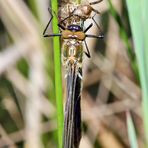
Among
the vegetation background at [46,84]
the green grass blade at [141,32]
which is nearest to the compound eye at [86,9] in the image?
the green grass blade at [141,32]

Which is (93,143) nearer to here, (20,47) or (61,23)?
(20,47)

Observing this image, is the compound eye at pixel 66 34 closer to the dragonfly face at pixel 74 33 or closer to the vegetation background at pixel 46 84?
the dragonfly face at pixel 74 33

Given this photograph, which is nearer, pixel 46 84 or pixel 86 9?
pixel 86 9

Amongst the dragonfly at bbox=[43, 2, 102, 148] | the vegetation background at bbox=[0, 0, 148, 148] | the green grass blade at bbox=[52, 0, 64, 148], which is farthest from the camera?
the vegetation background at bbox=[0, 0, 148, 148]

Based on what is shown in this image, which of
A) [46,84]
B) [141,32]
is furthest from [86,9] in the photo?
[46,84]

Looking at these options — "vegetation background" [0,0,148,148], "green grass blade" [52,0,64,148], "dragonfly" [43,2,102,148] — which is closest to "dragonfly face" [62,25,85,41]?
"dragonfly" [43,2,102,148]

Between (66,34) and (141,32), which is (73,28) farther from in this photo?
(141,32)

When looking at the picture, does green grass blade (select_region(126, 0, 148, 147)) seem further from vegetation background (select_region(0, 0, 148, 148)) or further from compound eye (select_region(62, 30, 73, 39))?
vegetation background (select_region(0, 0, 148, 148))
